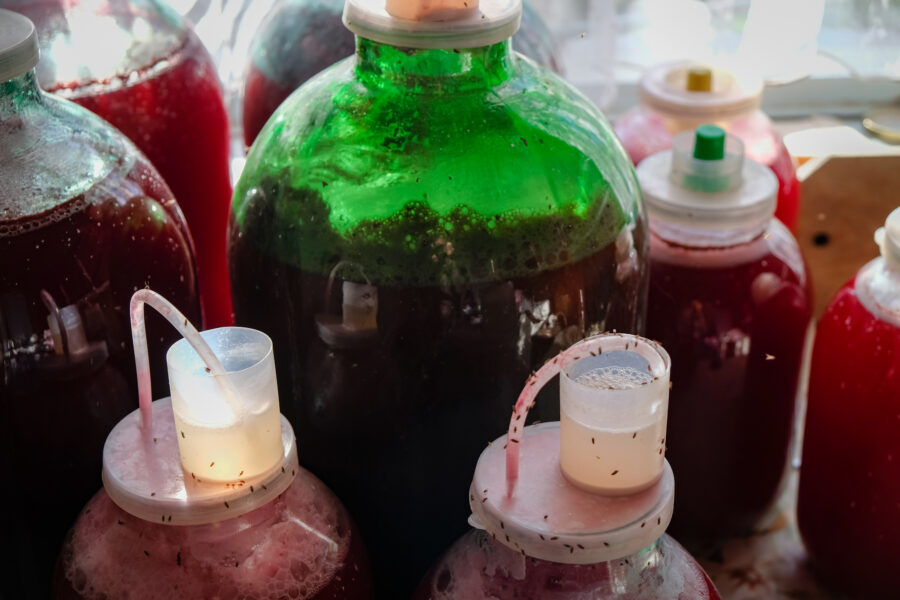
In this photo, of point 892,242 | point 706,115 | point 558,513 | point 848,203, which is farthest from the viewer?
point 848,203

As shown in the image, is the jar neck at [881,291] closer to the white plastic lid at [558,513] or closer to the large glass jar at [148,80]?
the white plastic lid at [558,513]

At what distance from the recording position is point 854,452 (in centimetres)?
61

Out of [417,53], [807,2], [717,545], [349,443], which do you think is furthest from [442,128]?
[807,2]

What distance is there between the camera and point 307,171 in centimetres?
50

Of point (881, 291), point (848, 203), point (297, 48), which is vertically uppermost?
point (297, 48)

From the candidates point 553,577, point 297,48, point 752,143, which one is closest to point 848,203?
point 752,143

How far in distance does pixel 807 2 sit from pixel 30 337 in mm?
893

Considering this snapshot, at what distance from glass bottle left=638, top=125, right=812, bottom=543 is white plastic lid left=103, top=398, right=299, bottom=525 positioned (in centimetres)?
29

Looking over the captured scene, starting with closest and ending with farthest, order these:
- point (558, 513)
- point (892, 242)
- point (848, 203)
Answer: point (558, 513)
point (892, 242)
point (848, 203)

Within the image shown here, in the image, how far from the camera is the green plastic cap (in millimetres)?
630

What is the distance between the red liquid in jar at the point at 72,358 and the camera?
48 cm

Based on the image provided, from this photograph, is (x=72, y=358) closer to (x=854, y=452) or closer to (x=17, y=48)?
(x=17, y=48)

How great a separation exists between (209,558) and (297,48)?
345 mm

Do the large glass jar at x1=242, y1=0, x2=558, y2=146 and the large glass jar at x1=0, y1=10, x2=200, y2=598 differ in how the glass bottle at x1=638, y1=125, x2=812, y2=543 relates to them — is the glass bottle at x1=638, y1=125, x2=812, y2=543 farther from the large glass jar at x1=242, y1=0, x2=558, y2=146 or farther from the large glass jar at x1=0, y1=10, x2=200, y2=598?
the large glass jar at x1=0, y1=10, x2=200, y2=598
